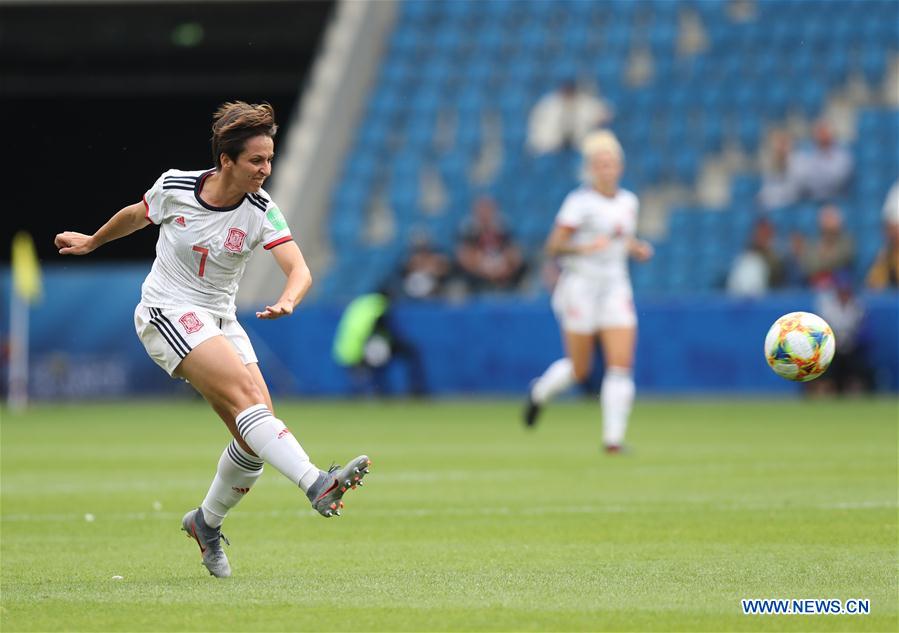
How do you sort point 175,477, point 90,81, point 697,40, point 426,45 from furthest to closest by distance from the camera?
point 90,81, point 426,45, point 697,40, point 175,477

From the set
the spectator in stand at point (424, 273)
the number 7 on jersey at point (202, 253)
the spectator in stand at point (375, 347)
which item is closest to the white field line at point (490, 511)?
the number 7 on jersey at point (202, 253)

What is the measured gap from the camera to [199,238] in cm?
776

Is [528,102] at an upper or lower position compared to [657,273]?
upper

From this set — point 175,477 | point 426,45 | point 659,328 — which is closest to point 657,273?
point 659,328

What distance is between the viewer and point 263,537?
30.5 ft

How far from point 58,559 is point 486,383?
16875 mm

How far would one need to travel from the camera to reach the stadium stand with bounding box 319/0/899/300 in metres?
26.5

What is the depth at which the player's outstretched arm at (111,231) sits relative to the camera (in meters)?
7.96

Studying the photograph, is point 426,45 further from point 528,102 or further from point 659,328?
point 659,328

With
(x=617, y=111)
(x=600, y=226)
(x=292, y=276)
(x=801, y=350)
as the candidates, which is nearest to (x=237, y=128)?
(x=292, y=276)

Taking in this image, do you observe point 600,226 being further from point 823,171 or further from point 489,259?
point 823,171

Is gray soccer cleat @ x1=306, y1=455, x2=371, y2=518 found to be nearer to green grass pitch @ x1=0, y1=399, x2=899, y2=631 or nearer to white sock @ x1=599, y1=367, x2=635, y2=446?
green grass pitch @ x1=0, y1=399, x2=899, y2=631

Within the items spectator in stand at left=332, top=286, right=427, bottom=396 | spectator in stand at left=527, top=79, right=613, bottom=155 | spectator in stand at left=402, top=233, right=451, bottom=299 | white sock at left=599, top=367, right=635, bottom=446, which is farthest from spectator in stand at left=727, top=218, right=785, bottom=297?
white sock at left=599, top=367, right=635, bottom=446

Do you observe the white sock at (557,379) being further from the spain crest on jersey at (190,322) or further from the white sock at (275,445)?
the white sock at (275,445)
